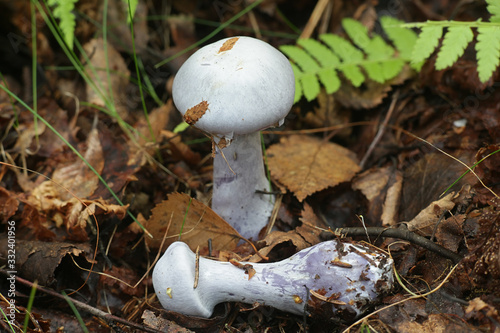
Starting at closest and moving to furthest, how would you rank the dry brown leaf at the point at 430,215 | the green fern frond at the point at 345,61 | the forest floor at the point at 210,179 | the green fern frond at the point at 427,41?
the forest floor at the point at 210,179 → the dry brown leaf at the point at 430,215 → the green fern frond at the point at 427,41 → the green fern frond at the point at 345,61

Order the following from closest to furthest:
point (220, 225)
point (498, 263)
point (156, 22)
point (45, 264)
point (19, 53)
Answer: point (498, 263) < point (45, 264) < point (220, 225) < point (19, 53) < point (156, 22)

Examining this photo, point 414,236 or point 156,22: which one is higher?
point 156,22

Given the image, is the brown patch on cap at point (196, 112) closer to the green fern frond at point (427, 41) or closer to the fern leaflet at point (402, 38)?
the green fern frond at point (427, 41)

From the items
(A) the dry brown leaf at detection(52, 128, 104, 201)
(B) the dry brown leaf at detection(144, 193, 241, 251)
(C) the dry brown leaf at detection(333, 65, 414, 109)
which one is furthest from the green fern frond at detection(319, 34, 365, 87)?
(A) the dry brown leaf at detection(52, 128, 104, 201)

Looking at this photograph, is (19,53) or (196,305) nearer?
(196,305)

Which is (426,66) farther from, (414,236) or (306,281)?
(306,281)

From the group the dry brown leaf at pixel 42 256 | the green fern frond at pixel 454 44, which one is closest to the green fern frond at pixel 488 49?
the green fern frond at pixel 454 44

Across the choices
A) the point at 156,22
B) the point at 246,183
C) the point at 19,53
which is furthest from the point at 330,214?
the point at 19,53

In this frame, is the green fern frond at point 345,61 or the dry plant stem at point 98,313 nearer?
the dry plant stem at point 98,313

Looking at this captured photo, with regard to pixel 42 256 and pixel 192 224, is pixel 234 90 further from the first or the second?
pixel 42 256
